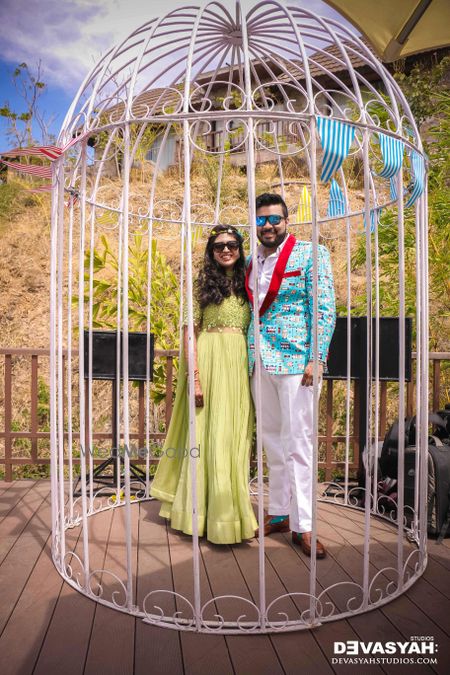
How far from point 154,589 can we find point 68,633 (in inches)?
17.5

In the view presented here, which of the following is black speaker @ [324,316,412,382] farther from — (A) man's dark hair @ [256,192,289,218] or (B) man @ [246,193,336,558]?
(A) man's dark hair @ [256,192,289,218]

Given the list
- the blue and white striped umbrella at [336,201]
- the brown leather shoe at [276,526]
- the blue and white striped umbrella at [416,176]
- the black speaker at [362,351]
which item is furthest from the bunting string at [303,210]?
A: the brown leather shoe at [276,526]

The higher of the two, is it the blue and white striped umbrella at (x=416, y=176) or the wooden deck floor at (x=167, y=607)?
the blue and white striped umbrella at (x=416, y=176)

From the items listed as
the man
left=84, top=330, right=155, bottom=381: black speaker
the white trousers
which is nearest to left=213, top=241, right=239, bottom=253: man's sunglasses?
the man

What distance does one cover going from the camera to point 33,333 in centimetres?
1004

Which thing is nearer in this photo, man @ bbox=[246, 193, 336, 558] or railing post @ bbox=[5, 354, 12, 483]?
man @ bbox=[246, 193, 336, 558]

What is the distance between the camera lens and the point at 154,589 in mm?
2326

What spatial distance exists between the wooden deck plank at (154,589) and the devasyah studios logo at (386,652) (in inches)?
22.1

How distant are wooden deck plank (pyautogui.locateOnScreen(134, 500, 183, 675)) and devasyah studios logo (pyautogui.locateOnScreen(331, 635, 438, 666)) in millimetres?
562

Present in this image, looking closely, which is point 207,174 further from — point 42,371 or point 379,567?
point 379,567

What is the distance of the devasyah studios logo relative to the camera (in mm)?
1829

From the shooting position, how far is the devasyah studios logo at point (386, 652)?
6.00 ft

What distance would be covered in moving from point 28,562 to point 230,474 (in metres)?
1.07

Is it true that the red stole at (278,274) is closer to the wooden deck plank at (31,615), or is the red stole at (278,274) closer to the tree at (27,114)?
the wooden deck plank at (31,615)
